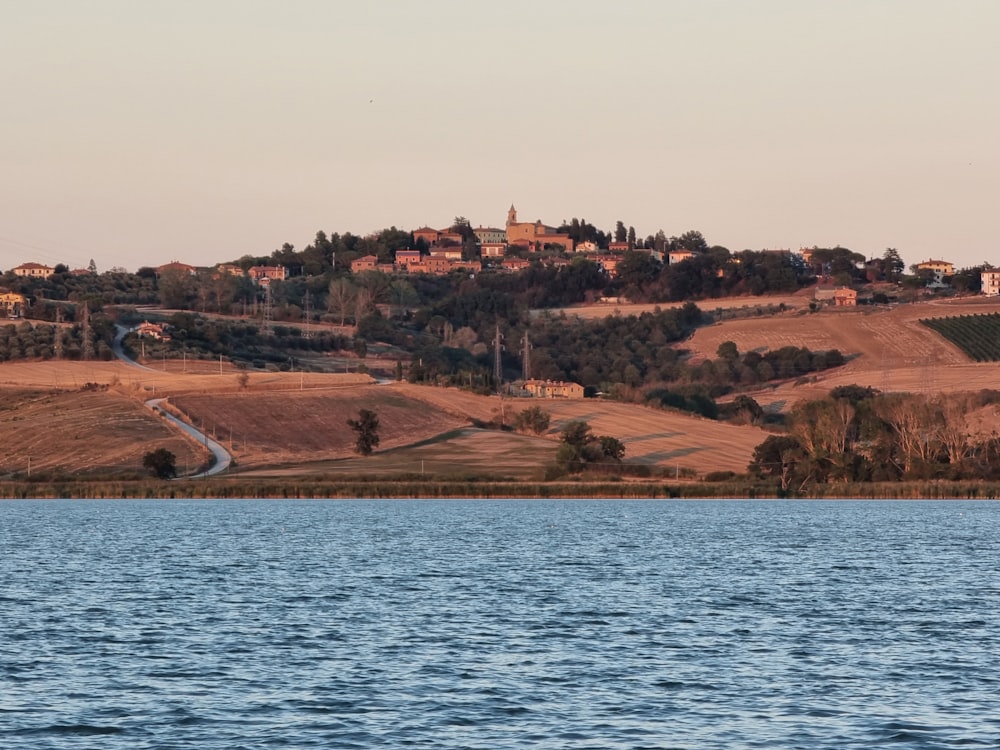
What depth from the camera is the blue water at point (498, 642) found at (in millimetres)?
32000

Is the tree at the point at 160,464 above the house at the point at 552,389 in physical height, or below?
below

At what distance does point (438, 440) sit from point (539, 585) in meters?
91.7

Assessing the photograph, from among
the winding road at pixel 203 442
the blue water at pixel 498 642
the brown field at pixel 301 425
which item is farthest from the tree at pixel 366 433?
the blue water at pixel 498 642

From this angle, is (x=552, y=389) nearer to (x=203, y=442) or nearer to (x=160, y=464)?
(x=203, y=442)

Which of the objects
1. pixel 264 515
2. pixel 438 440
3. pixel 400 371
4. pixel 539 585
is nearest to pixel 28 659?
pixel 539 585

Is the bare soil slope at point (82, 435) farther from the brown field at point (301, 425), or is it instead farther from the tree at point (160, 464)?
the tree at point (160, 464)

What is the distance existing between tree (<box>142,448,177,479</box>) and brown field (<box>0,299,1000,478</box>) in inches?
109

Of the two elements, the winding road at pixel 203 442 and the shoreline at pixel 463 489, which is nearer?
the shoreline at pixel 463 489

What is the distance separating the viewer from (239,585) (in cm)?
6034

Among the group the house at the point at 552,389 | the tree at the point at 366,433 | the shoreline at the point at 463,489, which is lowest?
the shoreline at the point at 463,489

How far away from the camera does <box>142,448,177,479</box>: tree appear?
5010 inches

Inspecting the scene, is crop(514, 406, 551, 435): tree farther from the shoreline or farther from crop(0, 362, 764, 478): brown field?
the shoreline

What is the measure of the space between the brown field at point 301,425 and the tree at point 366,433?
3.77 feet

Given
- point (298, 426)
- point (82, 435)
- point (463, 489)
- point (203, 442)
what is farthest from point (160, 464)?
point (463, 489)
